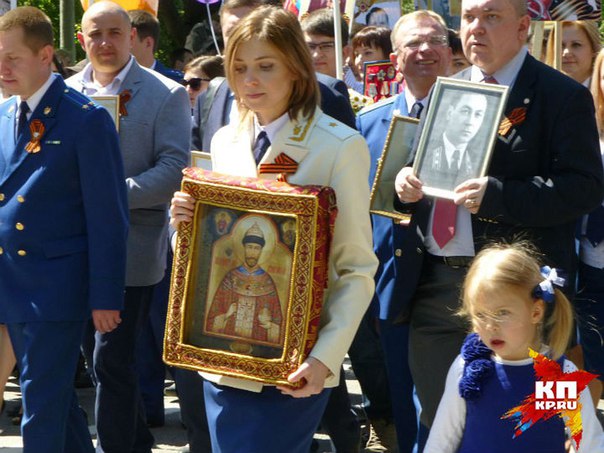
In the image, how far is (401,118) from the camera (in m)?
5.16

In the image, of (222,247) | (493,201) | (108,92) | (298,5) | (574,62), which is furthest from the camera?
(298,5)

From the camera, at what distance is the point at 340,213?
3824 mm

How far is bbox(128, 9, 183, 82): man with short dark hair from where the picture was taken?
784 centimetres

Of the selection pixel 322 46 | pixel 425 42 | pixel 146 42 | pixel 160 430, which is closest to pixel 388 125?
pixel 425 42

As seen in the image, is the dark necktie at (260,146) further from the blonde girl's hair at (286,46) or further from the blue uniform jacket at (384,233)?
the blue uniform jacket at (384,233)

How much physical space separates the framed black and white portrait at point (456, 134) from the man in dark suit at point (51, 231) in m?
1.38

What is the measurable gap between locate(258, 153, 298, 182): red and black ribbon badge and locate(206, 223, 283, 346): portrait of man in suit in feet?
0.82

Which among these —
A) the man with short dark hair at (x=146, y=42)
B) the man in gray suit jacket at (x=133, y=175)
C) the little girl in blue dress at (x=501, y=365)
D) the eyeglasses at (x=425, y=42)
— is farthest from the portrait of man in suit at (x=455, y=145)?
the man with short dark hair at (x=146, y=42)

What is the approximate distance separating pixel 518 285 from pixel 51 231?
2.09 meters

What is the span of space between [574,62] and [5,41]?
4.01 metres

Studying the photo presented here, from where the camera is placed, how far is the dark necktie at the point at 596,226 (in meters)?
5.98

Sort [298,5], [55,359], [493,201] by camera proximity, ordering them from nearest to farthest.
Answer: [493,201] < [55,359] < [298,5]

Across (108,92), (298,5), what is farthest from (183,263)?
(298,5)

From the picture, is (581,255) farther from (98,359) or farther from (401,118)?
(98,359)
